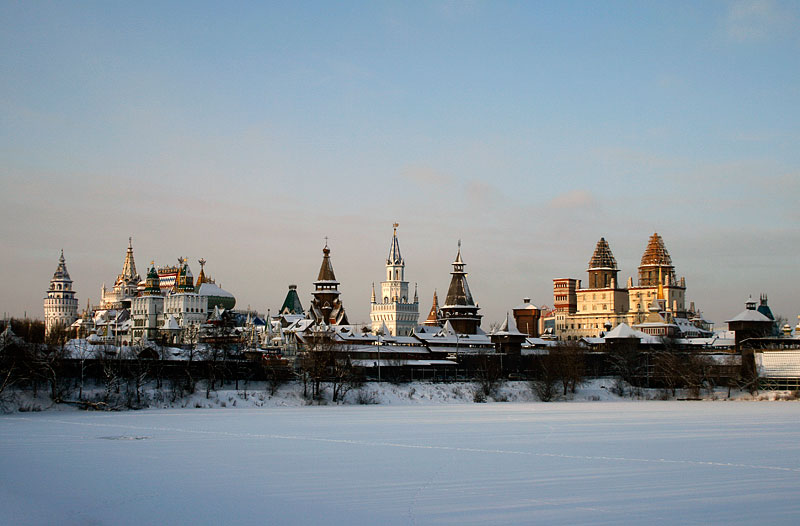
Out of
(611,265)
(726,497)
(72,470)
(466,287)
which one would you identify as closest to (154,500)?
(72,470)

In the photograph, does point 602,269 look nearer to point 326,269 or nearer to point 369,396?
point 326,269

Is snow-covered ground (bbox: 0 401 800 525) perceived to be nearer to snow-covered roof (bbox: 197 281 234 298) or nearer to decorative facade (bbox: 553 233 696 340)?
snow-covered roof (bbox: 197 281 234 298)

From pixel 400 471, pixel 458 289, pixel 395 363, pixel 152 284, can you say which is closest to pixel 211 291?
pixel 152 284

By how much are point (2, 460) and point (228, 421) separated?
1517 cm

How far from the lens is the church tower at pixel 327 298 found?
398 feet

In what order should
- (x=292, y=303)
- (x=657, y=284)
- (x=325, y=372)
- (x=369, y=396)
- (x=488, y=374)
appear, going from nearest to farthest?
(x=369, y=396) → (x=325, y=372) → (x=488, y=374) → (x=292, y=303) → (x=657, y=284)

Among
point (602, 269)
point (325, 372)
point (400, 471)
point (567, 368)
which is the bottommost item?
point (400, 471)

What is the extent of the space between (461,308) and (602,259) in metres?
53.5

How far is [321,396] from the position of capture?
56906mm

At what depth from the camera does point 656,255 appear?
16512 cm

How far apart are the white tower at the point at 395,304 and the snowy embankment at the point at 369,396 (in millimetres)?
58725

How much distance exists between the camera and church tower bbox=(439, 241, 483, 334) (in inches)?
4692

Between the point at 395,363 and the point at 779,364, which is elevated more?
the point at 395,363

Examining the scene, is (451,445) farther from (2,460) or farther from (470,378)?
(470,378)
